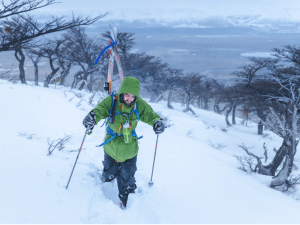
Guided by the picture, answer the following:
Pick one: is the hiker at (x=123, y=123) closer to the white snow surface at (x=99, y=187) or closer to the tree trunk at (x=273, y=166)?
the white snow surface at (x=99, y=187)

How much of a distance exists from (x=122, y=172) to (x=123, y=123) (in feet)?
2.72

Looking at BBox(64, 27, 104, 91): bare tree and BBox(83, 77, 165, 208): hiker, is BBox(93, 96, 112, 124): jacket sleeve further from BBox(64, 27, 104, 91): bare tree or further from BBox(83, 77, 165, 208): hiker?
BBox(64, 27, 104, 91): bare tree

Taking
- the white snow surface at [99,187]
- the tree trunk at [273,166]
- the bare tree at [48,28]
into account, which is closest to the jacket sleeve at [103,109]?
the white snow surface at [99,187]

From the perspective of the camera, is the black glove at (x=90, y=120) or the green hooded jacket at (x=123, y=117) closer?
the black glove at (x=90, y=120)

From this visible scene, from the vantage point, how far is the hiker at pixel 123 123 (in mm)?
2678

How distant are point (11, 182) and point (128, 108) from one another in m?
1.87

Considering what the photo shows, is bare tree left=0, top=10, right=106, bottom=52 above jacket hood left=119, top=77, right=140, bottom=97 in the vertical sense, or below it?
above


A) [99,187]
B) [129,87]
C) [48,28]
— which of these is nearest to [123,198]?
[99,187]

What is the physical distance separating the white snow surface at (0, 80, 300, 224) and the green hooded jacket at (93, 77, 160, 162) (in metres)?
0.78

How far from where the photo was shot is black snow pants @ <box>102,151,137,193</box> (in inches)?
117

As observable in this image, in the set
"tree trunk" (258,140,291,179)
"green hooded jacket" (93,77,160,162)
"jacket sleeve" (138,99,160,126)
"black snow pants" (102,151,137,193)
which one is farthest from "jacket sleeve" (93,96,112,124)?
"tree trunk" (258,140,291,179)

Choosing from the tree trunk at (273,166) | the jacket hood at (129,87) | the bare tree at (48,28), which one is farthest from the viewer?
the tree trunk at (273,166)

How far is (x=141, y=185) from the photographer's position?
3570 mm

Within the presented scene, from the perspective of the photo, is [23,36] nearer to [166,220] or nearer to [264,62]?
[166,220]
